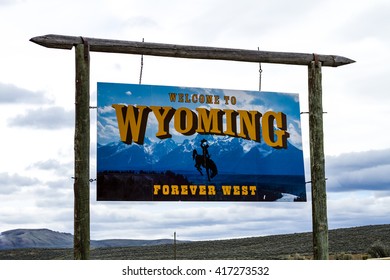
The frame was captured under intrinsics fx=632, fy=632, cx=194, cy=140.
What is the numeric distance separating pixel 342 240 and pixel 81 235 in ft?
79.0

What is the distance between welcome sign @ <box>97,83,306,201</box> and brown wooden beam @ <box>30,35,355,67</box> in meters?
0.62

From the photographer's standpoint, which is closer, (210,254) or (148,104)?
(148,104)

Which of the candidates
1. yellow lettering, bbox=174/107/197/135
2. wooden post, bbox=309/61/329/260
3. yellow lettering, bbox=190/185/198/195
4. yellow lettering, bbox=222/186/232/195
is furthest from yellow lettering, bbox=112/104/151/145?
wooden post, bbox=309/61/329/260

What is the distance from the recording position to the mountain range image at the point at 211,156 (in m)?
11.1

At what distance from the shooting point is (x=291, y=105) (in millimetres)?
12242

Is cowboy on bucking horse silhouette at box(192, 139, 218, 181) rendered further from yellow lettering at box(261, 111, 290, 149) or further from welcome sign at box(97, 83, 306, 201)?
yellow lettering at box(261, 111, 290, 149)

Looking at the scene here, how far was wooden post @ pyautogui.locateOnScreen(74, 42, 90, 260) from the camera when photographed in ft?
34.9

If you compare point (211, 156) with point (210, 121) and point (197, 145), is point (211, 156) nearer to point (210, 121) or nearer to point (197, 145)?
point (197, 145)

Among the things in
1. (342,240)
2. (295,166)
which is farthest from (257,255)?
(295,166)

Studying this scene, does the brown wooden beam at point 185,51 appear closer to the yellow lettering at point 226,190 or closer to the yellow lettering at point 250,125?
the yellow lettering at point 250,125

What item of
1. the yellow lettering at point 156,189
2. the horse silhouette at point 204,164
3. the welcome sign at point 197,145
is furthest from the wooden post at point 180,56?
the horse silhouette at point 204,164

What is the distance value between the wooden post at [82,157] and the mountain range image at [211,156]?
0.38 m

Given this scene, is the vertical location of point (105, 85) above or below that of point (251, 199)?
above

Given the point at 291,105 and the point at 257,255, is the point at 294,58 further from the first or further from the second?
the point at 257,255
